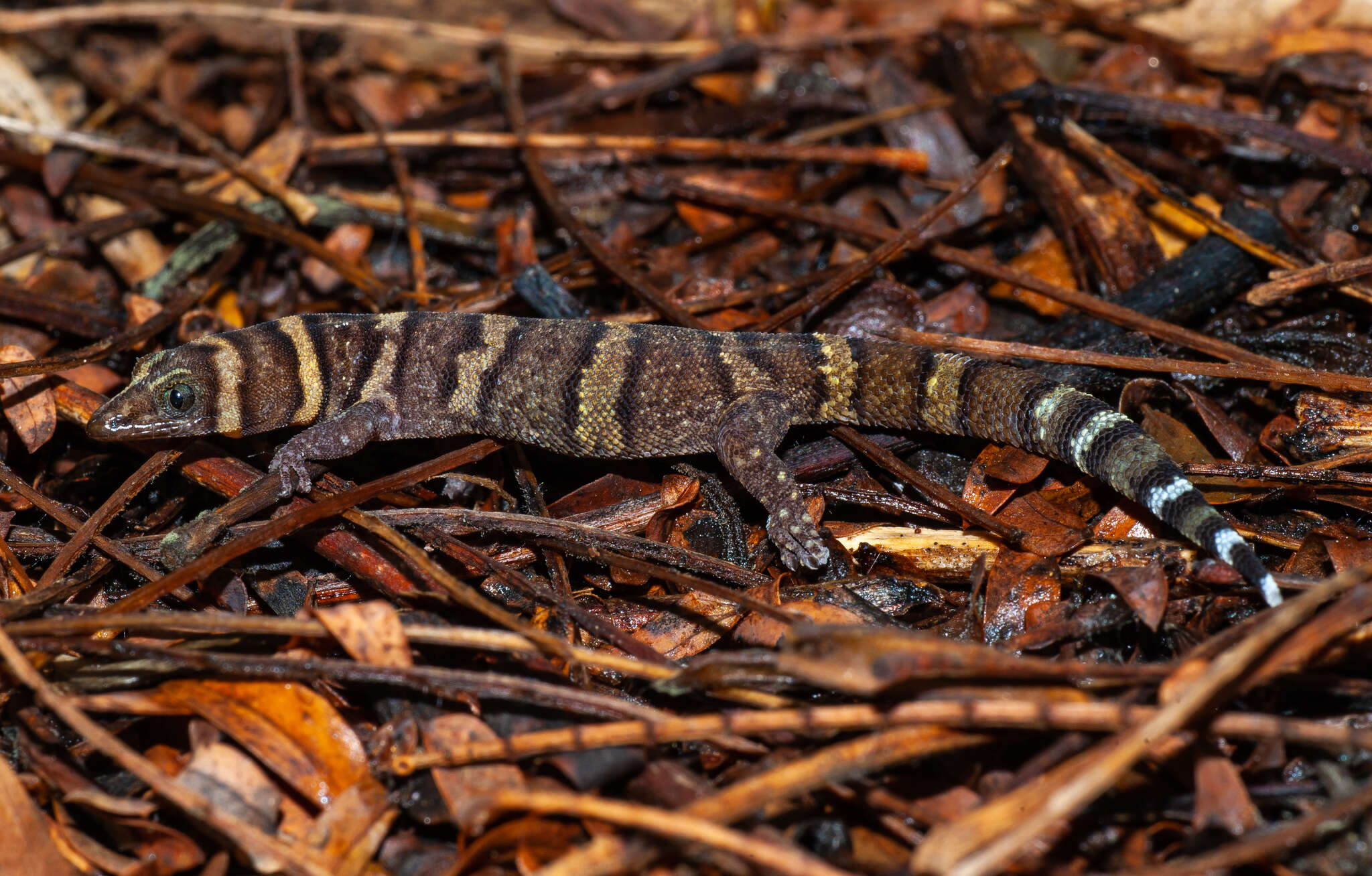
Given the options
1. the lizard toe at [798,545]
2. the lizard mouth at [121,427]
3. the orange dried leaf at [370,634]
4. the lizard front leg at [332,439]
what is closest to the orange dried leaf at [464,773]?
the orange dried leaf at [370,634]

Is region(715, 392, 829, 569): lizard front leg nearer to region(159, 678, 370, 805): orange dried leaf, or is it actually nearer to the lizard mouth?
region(159, 678, 370, 805): orange dried leaf

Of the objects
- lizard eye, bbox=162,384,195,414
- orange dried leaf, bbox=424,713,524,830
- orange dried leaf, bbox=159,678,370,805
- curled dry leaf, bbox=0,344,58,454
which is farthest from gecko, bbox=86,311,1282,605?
orange dried leaf, bbox=424,713,524,830

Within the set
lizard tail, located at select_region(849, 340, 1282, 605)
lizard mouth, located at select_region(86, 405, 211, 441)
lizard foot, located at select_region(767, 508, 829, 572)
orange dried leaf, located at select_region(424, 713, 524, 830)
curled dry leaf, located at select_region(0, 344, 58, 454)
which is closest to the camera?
orange dried leaf, located at select_region(424, 713, 524, 830)

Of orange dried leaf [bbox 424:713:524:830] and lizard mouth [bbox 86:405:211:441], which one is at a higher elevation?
lizard mouth [bbox 86:405:211:441]

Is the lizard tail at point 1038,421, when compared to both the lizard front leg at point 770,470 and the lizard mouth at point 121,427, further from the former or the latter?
the lizard mouth at point 121,427

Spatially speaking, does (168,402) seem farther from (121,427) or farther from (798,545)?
(798,545)

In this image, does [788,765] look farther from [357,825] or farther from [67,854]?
[67,854]
